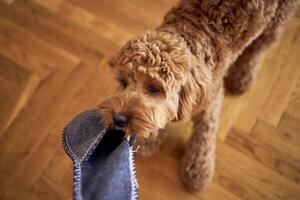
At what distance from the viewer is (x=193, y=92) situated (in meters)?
0.96

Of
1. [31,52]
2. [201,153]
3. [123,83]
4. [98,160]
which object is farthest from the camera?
Answer: [31,52]

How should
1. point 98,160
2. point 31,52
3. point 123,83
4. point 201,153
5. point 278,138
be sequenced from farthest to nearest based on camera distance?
point 31,52 → point 278,138 → point 201,153 → point 123,83 → point 98,160

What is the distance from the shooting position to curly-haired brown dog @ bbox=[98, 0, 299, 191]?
3.01 feet

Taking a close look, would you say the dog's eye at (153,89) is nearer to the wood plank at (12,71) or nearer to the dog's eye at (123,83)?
the dog's eye at (123,83)

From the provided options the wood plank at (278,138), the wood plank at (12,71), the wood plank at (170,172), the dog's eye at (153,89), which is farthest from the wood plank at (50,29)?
the wood plank at (278,138)

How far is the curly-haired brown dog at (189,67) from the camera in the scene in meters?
0.92

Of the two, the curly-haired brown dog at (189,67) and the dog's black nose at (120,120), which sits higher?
the curly-haired brown dog at (189,67)

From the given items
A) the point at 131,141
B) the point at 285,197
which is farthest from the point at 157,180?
the point at 285,197

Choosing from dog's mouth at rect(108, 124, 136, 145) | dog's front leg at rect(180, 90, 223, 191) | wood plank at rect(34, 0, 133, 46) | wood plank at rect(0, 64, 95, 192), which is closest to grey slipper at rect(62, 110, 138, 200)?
dog's mouth at rect(108, 124, 136, 145)

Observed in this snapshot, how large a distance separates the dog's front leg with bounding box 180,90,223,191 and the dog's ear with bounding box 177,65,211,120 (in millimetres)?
214

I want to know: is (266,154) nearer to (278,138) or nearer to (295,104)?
(278,138)

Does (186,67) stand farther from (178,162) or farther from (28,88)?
(28,88)

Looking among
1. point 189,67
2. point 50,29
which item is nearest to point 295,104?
point 189,67

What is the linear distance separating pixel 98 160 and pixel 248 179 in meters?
0.69
